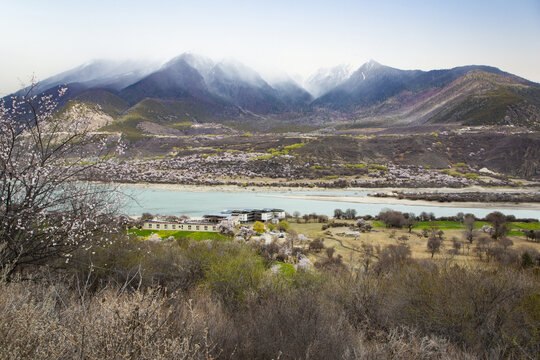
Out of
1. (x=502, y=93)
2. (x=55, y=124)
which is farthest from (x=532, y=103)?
(x=55, y=124)

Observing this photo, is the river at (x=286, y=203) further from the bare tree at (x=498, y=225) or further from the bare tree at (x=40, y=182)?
the bare tree at (x=40, y=182)

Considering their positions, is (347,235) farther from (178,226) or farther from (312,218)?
(178,226)

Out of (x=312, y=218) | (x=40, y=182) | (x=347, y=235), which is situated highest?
(x=40, y=182)

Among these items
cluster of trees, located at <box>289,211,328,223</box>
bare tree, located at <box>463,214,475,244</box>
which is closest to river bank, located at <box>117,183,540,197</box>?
cluster of trees, located at <box>289,211,328,223</box>

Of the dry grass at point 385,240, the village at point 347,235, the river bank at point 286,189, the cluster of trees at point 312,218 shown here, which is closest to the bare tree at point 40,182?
the village at point 347,235

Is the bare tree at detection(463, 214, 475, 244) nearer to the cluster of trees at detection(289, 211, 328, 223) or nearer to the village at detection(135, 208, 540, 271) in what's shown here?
the village at detection(135, 208, 540, 271)

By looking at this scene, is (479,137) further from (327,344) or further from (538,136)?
(327,344)

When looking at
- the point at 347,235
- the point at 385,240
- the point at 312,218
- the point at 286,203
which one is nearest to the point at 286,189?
the point at 286,203
